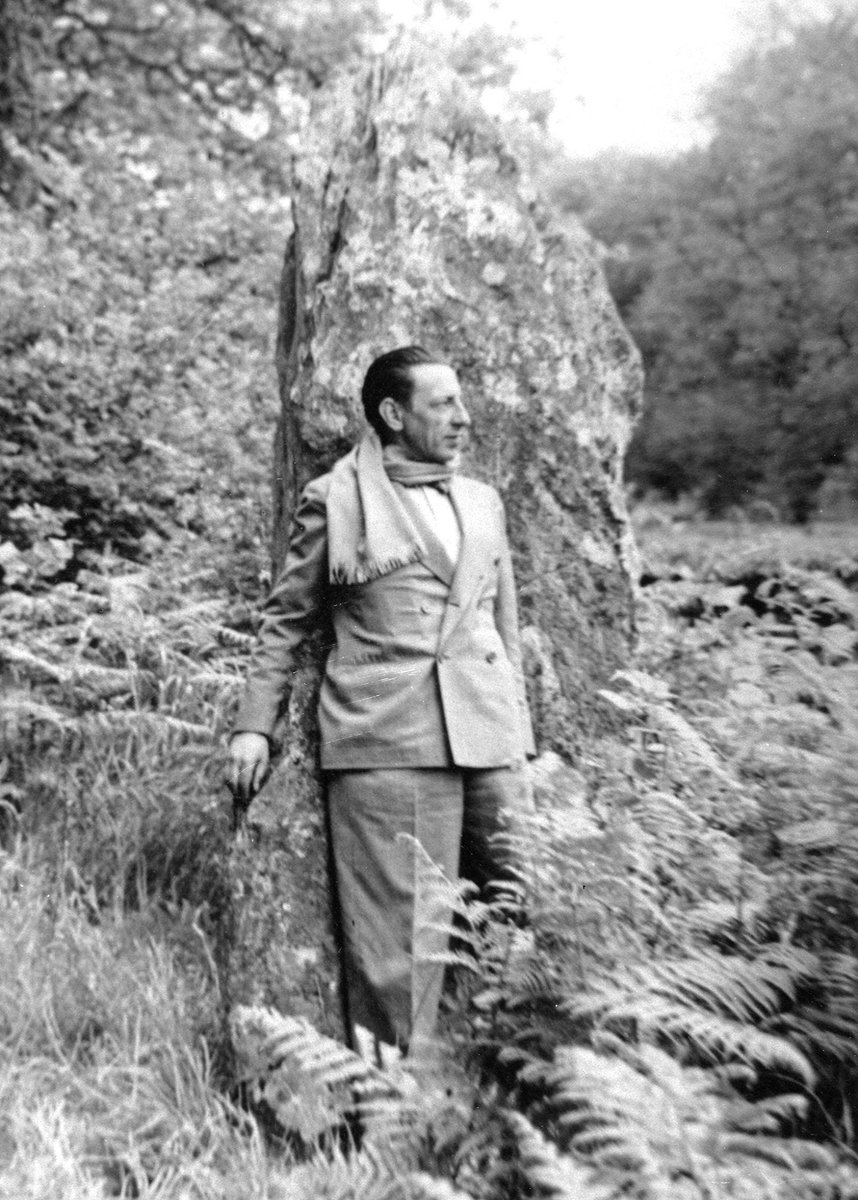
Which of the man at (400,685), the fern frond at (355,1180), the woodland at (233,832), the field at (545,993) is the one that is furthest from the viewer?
the man at (400,685)

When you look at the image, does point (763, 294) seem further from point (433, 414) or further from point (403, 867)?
point (403, 867)

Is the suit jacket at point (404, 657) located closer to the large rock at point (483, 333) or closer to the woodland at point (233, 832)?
the woodland at point (233, 832)

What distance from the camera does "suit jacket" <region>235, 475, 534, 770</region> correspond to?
364cm

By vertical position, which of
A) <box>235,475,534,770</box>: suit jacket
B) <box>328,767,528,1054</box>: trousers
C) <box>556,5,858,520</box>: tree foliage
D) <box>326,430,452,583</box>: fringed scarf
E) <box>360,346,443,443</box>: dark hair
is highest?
<box>556,5,858,520</box>: tree foliage

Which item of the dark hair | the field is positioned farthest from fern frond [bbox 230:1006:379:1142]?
the dark hair

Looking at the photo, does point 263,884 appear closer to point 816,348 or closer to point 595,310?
point 595,310

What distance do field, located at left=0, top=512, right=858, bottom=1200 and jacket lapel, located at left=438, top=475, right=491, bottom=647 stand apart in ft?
1.69

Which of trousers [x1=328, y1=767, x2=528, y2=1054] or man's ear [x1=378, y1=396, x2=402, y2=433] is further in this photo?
man's ear [x1=378, y1=396, x2=402, y2=433]

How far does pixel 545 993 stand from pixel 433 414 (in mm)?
1712

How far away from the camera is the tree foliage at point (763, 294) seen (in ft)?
51.7

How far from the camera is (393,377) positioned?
12.5ft

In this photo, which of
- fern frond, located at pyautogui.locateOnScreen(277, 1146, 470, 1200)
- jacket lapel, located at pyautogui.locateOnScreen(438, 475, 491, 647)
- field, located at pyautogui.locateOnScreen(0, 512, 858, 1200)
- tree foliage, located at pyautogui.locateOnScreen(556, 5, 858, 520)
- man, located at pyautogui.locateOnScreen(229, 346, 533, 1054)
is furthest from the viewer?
tree foliage, located at pyautogui.locateOnScreen(556, 5, 858, 520)

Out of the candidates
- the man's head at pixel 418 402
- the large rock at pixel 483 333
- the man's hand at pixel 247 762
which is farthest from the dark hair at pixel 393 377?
the man's hand at pixel 247 762

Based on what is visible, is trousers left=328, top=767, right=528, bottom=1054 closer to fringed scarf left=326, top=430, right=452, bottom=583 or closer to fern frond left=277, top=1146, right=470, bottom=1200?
fern frond left=277, top=1146, right=470, bottom=1200
